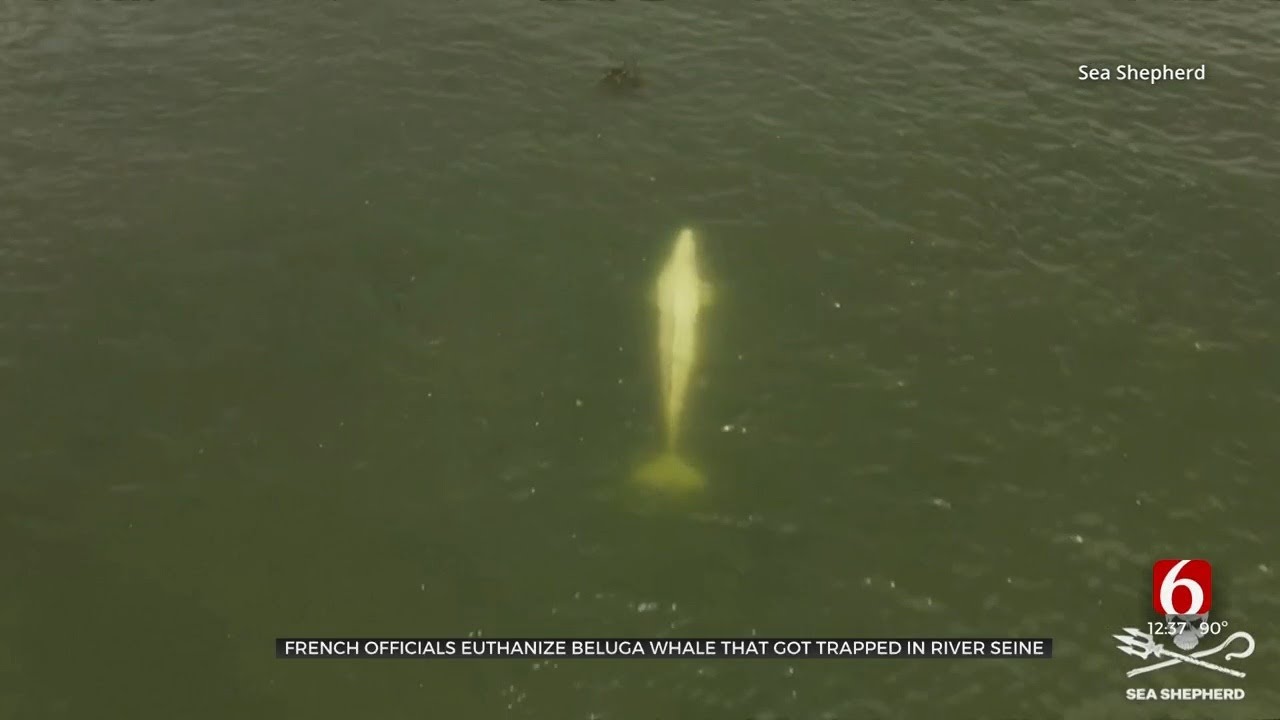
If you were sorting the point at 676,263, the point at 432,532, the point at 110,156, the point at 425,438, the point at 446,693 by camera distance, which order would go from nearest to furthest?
1. the point at 446,693
2. the point at 432,532
3. the point at 425,438
4. the point at 676,263
5. the point at 110,156

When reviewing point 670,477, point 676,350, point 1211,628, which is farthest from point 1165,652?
point 676,350

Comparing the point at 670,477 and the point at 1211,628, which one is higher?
the point at 670,477

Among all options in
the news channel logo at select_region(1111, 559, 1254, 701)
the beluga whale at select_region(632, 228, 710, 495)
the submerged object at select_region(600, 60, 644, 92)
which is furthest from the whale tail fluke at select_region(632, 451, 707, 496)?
the submerged object at select_region(600, 60, 644, 92)

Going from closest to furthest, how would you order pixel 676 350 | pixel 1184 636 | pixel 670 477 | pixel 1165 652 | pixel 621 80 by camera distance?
pixel 1165 652 < pixel 1184 636 < pixel 670 477 < pixel 676 350 < pixel 621 80

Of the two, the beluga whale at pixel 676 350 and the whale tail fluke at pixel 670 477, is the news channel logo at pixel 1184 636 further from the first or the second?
the beluga whale at pixel 676 350

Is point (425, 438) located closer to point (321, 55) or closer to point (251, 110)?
point (251, 110)

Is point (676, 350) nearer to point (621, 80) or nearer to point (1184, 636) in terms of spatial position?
point (621, 80)

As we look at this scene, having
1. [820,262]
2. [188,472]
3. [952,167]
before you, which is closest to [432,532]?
[188,472]
